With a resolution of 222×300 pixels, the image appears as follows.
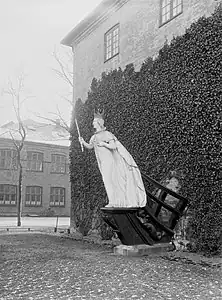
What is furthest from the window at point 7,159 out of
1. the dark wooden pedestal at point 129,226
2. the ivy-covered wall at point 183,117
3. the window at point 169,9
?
the dark wooden pedestal at point 129,226

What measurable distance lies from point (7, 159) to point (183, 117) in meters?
24.8

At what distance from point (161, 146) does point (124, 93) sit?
2.75 meters

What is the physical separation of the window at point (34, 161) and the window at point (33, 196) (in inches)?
64.7

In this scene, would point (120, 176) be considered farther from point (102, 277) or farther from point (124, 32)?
point (124, 32)

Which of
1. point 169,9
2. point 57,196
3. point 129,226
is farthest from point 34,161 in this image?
point 129,226

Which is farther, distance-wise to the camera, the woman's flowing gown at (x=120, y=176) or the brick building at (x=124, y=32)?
the brick building at (x=124, y=32)

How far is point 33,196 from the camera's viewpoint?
32.8 metres

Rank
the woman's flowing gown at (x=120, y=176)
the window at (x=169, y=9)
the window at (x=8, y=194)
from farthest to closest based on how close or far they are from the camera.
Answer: the window at (x=8, y=194) < the window at (x=169, y=9) < the woman's flowing gown at (x=120, y=176)

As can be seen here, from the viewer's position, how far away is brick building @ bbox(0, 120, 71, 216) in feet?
105

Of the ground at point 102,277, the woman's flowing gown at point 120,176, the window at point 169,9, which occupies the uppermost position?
the window at point 169,9

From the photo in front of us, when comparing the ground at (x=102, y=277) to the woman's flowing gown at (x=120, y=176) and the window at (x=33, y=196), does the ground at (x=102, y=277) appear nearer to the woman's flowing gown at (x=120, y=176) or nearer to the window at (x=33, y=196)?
the woman's flowing gown at (x=120, y=176)

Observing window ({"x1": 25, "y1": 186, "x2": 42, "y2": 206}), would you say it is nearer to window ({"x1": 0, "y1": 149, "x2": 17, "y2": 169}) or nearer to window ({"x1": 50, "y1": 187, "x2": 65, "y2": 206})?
window ({"x1": 50, "y1": 187, "x2": 65, "y2": 206})

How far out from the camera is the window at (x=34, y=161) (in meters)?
33.0

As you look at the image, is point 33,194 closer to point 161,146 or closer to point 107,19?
point 107,19
